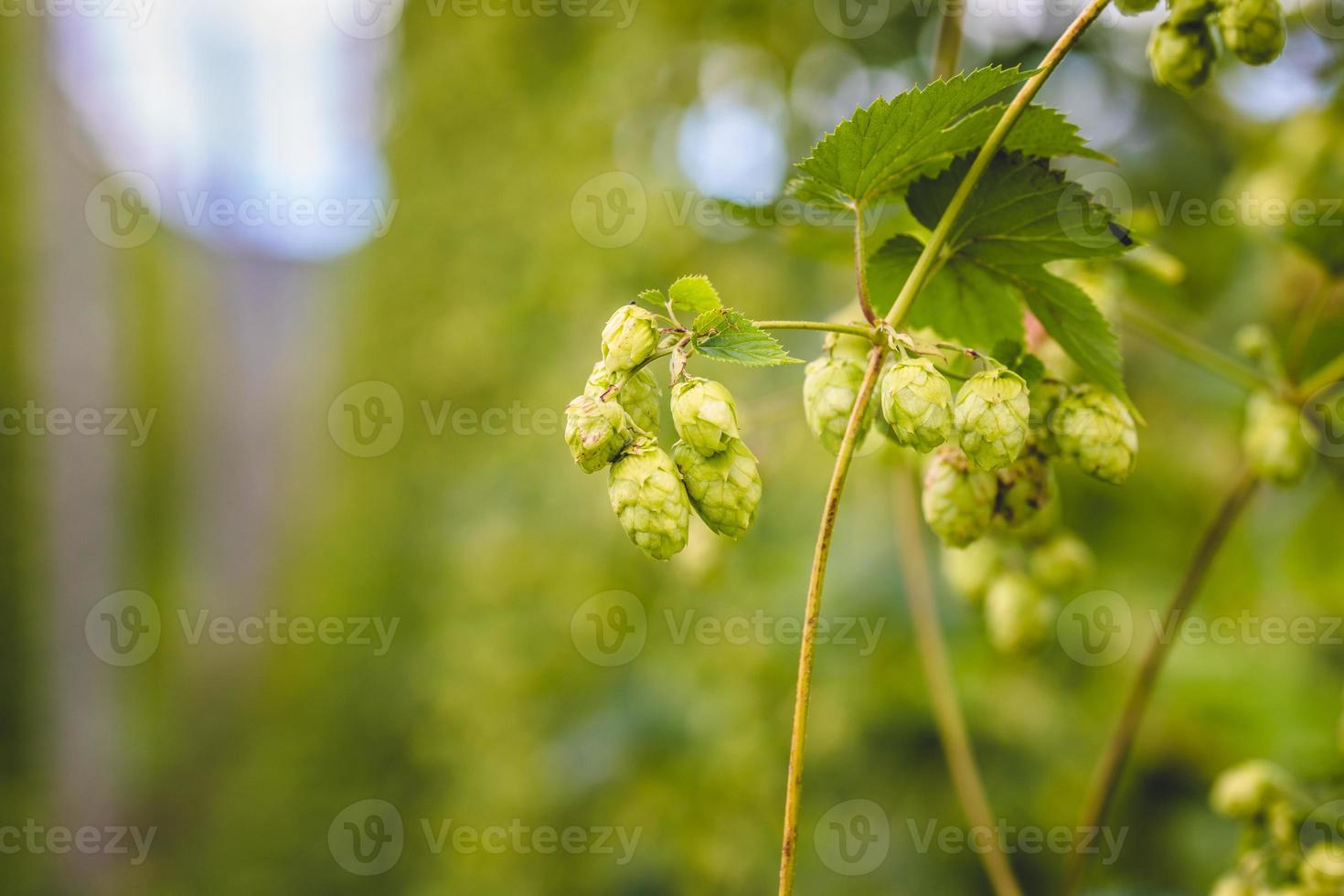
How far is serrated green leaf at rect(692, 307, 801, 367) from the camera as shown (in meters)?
0.67

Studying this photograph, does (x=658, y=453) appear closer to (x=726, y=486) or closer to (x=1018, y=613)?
(x=726, y=486)

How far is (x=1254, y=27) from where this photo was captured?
2.55ft

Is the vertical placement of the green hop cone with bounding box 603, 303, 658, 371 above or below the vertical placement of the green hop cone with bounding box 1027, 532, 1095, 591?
above

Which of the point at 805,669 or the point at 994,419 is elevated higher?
the point at 994,419

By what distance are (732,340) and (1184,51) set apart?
52 centimetres

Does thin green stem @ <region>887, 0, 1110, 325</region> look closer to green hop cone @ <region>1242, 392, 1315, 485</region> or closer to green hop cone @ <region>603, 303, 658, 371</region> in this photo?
green hop cone @ <region>603, 303, 658, 371</region>

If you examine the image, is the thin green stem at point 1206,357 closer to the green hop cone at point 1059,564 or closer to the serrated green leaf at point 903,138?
the green hop cone at point 1059,564

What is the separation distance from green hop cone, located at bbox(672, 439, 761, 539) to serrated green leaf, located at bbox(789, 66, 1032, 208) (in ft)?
0.75

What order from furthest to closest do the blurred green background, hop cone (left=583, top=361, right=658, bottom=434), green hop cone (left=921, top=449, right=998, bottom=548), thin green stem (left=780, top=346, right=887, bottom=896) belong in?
the blurred green background, green hop cone (left=921, top=449, right=998, bottom=548), hop cone (left=583, top=361, right=658, bottom=434), thin green stem (left=780, top=346, right=887, bottom=896)

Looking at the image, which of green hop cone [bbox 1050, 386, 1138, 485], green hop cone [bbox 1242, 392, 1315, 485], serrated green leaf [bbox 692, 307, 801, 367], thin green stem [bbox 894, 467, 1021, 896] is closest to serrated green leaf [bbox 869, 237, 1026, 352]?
green hop cone [bbox 1050, 386, 1138, 485]

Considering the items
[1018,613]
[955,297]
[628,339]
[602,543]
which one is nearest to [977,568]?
[1018,613]

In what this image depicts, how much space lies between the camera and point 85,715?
278 inches

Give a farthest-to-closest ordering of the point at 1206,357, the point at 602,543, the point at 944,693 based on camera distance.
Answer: the point at 602,543 → the point at 944,693 → the point at 1206,357

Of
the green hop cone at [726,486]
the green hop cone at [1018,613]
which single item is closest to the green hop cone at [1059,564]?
the green hop cone at [1018,613]
